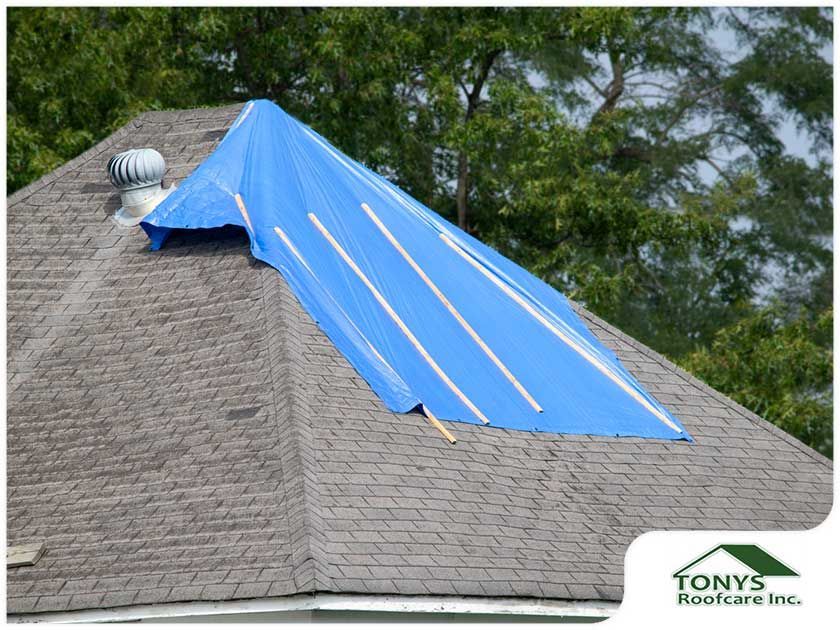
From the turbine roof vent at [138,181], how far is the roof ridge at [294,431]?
1.66 meters

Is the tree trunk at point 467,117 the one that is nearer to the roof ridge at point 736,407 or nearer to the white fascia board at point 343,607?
the roof ridge at point 736,407

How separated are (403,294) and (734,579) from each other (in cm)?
469

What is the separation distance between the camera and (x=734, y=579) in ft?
38.8

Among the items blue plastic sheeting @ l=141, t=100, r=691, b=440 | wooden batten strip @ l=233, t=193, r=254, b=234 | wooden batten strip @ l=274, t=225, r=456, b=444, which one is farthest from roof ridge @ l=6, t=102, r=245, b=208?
wooden batten strip @ l=274, t=225, r=456, b=444

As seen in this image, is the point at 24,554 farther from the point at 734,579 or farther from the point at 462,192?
the point at 462,192

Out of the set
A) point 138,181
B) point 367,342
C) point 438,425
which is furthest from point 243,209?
point 438,425

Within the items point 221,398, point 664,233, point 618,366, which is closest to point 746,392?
point 664,233

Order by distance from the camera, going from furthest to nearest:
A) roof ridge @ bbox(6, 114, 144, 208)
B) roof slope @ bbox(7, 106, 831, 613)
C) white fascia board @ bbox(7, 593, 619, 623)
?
1. roof ridge @ bbox(6, 114, 144, 208)
2. roof slope @ bbox(7, 106, 831, 613)
3. white fascia board @ bbox(7, 593, 619, 623)

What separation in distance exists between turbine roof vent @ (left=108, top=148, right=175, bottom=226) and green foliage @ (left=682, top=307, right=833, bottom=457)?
33.5ft

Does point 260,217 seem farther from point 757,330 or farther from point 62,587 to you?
point 757,330

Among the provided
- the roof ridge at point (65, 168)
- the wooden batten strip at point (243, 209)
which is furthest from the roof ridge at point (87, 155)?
the wooden batten strip at point (243, 209)

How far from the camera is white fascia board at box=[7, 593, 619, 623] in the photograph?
11711 mm

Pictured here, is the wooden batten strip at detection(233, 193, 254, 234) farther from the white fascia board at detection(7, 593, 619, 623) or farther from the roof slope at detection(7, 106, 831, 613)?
the white fascia board at detection(7, 593, 619, 623)

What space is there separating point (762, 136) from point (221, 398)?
23649 mm
